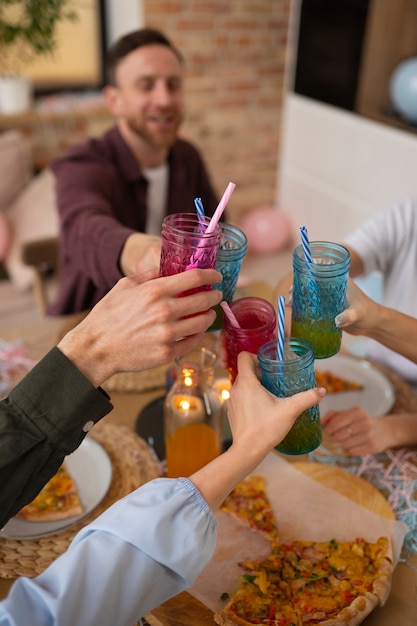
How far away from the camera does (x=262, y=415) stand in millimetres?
881

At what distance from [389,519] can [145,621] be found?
0.46 metres

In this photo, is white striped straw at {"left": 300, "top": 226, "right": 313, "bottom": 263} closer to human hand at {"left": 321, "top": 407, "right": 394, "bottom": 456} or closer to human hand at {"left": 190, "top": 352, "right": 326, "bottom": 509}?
human hand at {"left": 190, "top": 352, "right": 326, "bottom": 509}

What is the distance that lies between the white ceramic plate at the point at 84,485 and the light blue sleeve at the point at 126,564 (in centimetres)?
29

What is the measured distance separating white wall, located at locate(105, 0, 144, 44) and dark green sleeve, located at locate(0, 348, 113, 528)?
286 centimetres

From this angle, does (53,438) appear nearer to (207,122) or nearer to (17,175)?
(17,175)

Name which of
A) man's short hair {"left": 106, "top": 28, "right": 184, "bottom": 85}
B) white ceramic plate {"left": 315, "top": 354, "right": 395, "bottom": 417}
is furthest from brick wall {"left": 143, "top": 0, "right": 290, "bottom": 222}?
white ceramic plate {"left": 315, "top": 354, "right": 395, "bottom": 417}

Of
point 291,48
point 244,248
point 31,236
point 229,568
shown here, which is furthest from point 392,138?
point 229,568

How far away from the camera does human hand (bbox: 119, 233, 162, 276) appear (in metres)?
1.30

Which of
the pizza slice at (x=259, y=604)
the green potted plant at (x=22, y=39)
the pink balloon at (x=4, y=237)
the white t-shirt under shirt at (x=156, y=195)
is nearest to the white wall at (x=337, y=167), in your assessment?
the white t-shirt under shirt at (x=156, y=195)

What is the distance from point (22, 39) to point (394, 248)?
96.3 inches

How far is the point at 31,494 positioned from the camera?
945 millimetres

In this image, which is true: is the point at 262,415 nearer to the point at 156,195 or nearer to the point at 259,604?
the point at 259,604

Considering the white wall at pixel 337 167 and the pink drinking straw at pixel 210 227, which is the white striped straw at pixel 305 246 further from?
the white wall at pixel 337 167

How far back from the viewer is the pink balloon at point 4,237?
287 centimetres
